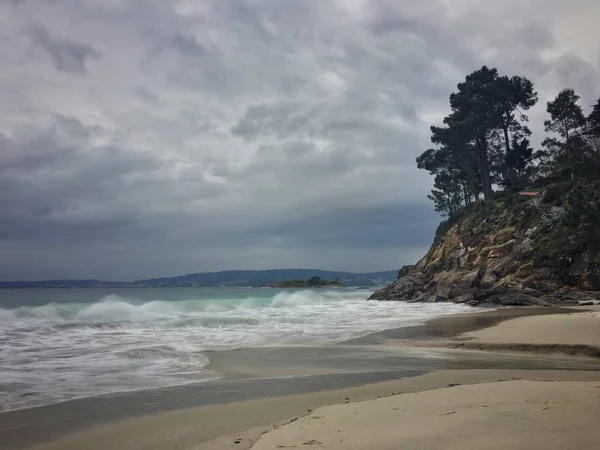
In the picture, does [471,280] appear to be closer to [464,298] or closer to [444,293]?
[444,293]

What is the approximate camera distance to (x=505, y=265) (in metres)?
37.0

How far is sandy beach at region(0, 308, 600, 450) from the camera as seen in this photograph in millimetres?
4445

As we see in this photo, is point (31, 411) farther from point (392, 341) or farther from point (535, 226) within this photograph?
Result: point (535, 226)

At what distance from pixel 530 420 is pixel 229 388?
4661mm

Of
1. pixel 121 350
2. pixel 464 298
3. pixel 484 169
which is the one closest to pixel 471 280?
pixel 464 298

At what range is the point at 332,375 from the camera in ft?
28.5

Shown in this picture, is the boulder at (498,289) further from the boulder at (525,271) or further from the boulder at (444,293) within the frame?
the boulder at (444,293)

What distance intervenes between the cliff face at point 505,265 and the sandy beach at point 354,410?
2114cm

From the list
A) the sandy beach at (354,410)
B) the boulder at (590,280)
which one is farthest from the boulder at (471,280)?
the sandy beach at (354,410)

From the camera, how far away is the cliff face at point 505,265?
101 ft

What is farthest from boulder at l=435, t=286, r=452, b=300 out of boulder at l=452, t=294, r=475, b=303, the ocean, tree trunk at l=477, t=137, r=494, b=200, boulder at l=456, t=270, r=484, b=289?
the ocean

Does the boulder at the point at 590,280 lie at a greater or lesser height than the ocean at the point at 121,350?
greater

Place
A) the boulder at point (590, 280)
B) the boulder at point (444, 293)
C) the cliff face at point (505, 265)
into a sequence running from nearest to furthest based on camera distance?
the boulder at point (590, 280), the cliff face at point (505, 265), the boulder at point (444, 293)

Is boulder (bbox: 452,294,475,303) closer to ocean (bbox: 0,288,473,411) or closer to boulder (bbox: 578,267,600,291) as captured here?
boulder (bbox: 578,267,600,291)
